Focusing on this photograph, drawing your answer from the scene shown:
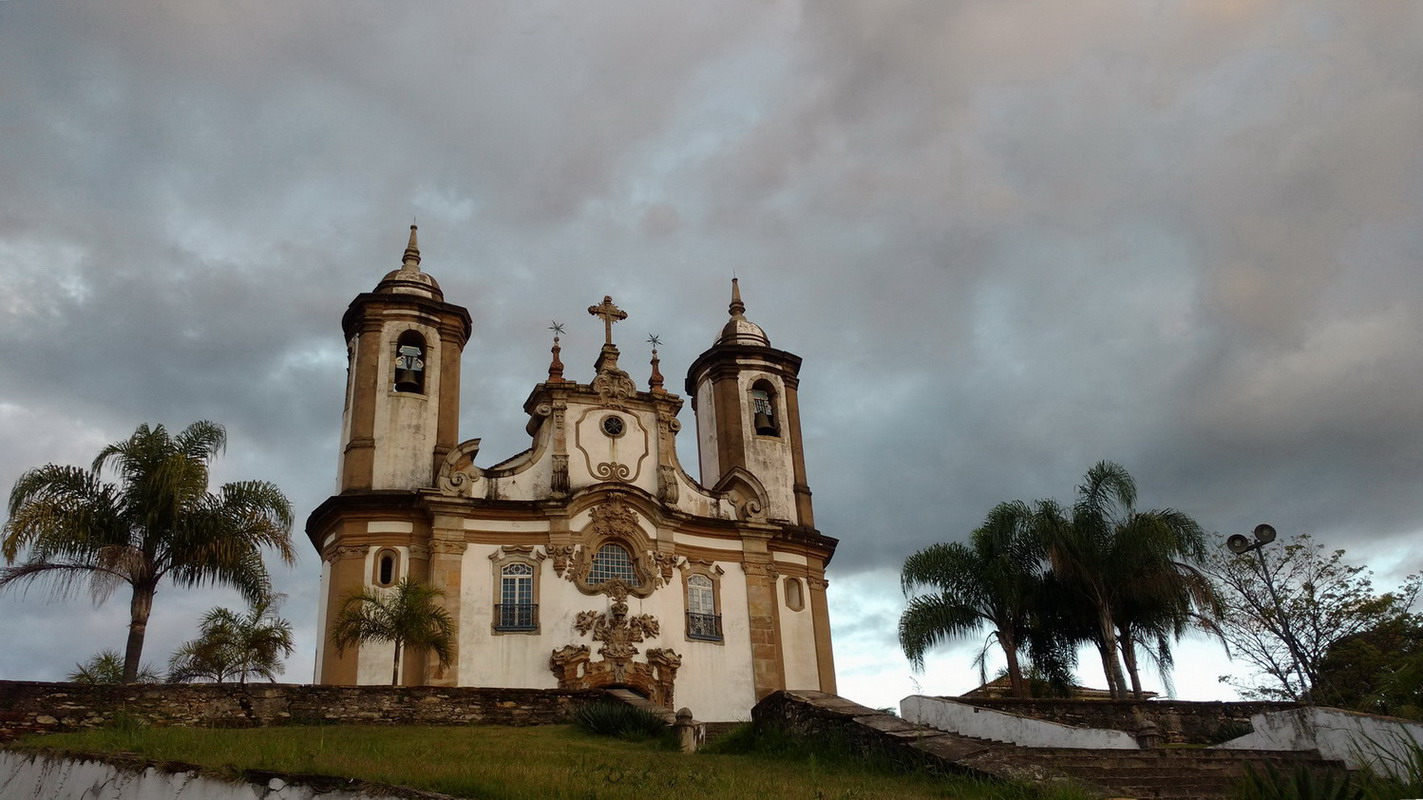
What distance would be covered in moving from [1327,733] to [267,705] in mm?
14897

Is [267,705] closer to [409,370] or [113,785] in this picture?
[113,785]

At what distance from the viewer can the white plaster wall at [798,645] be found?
28562mm

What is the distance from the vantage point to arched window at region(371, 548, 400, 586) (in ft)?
84.4

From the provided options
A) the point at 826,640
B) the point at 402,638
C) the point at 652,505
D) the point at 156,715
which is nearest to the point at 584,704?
the point at 402,638

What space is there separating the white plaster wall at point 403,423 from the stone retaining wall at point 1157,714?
15.5 meters

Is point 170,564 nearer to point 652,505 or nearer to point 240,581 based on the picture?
point 240,581

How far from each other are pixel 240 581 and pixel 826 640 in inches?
625

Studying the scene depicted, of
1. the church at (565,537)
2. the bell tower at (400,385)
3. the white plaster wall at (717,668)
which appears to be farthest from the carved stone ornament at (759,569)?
the bell tower at (400,385)

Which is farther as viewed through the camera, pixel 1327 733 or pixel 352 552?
pixel 352 552

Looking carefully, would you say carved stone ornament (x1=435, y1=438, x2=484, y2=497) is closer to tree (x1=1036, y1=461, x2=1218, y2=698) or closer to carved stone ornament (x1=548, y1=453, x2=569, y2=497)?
carved stone ornament (x1=548, y1=453, x2=569, y2=497)

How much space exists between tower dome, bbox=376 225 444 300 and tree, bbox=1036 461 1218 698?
1733 centimetres

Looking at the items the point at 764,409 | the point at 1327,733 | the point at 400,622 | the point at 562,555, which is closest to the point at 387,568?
the point at 562,555

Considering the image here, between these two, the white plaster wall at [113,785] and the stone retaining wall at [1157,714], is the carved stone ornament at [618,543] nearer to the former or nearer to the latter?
the stone retaining wall at [1157,714]

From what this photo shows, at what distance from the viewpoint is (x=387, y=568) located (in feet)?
85.4
